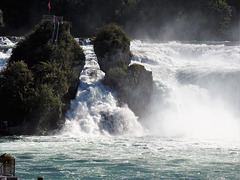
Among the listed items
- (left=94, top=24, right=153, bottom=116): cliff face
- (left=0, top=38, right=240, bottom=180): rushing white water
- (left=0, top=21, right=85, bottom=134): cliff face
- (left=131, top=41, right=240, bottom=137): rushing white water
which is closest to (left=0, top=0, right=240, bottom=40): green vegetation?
→ (left=0, top=38, right=240, bottom=180): rushing white water

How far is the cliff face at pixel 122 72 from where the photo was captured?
183 feet

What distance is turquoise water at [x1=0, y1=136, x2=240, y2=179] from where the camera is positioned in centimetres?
3166

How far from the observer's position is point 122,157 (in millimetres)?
36781

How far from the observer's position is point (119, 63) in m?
56.6

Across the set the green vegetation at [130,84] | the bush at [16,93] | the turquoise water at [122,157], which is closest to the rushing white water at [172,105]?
the green vegetation at [130,84]

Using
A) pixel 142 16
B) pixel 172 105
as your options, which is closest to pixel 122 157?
pixel 172 105

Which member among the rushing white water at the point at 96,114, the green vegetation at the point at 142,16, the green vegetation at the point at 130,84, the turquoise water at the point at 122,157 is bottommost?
the turquoise water at the point at 122,157

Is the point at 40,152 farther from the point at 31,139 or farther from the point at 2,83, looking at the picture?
the point at 2,83

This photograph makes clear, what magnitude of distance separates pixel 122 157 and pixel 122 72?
775 inches

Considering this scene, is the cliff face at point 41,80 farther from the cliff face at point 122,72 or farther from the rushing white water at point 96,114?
the cliff face at point 122,72

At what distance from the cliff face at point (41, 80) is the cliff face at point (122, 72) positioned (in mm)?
2719

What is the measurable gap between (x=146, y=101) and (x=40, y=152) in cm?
2013

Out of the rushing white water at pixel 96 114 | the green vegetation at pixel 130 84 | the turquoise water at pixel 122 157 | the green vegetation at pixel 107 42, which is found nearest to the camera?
the turquoise water at pixel 122 157

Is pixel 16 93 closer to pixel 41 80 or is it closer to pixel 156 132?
pixel 41 80
